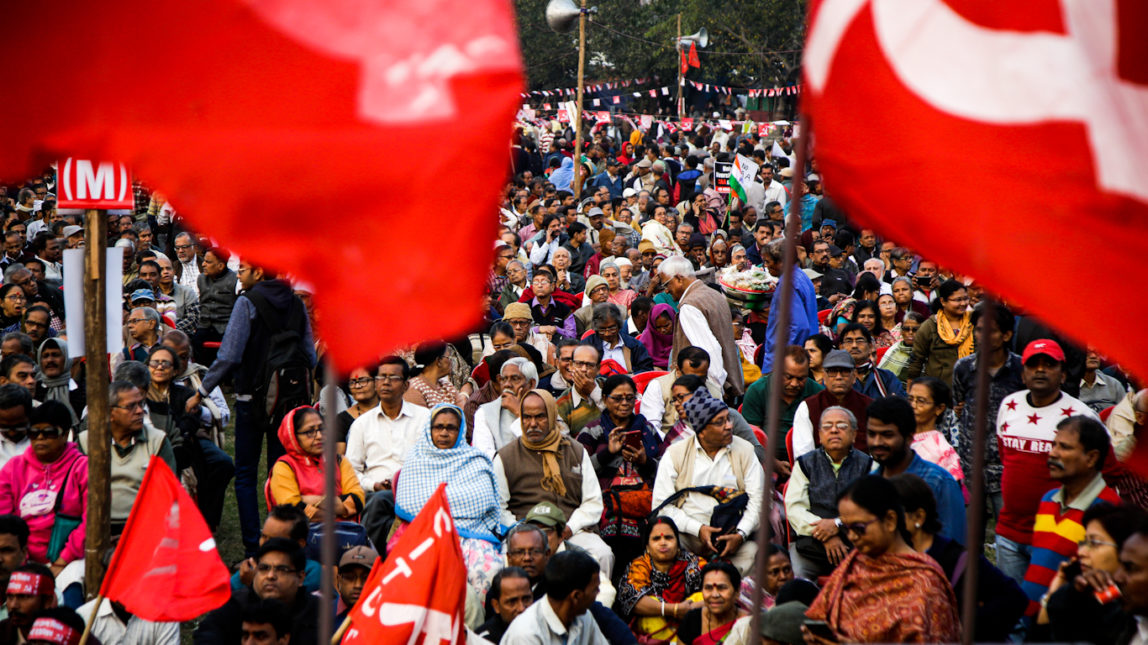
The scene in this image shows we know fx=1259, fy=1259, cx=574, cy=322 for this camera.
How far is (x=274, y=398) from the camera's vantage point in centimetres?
846

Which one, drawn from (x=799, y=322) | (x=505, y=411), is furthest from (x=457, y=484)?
(x=799, y=322)

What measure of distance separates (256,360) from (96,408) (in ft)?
10.1

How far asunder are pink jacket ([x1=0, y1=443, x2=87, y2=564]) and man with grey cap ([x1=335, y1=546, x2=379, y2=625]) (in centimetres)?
134

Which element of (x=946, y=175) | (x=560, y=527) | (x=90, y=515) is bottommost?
(x=560, y=527)

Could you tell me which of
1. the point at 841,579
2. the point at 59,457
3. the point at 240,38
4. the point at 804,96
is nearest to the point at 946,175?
the point at 804,96

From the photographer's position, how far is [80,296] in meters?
5.97

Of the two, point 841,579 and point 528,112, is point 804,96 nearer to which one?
point 841,579

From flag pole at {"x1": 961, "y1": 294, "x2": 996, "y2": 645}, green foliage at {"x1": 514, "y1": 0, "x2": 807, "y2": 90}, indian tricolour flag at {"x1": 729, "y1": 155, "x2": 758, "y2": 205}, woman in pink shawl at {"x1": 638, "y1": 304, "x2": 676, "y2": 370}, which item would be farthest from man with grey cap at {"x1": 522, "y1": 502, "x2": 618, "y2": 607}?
green foliage at {"x1": 514, "y1": 0, "x2": 807, "y2": 90}

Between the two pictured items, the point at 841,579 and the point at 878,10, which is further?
the point at 841,579

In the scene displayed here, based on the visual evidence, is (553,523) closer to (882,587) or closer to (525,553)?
(525,553)

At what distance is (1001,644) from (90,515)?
394 cm

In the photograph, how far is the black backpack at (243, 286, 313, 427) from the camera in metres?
8.49

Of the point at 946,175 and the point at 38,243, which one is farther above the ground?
the point at 946,175

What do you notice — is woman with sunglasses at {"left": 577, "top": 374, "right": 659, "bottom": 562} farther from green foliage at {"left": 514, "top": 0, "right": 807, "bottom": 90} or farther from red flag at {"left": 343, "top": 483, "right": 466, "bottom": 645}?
green foliage at {"left": 514, "top": 0, "right": 807, "bottom": 90}
